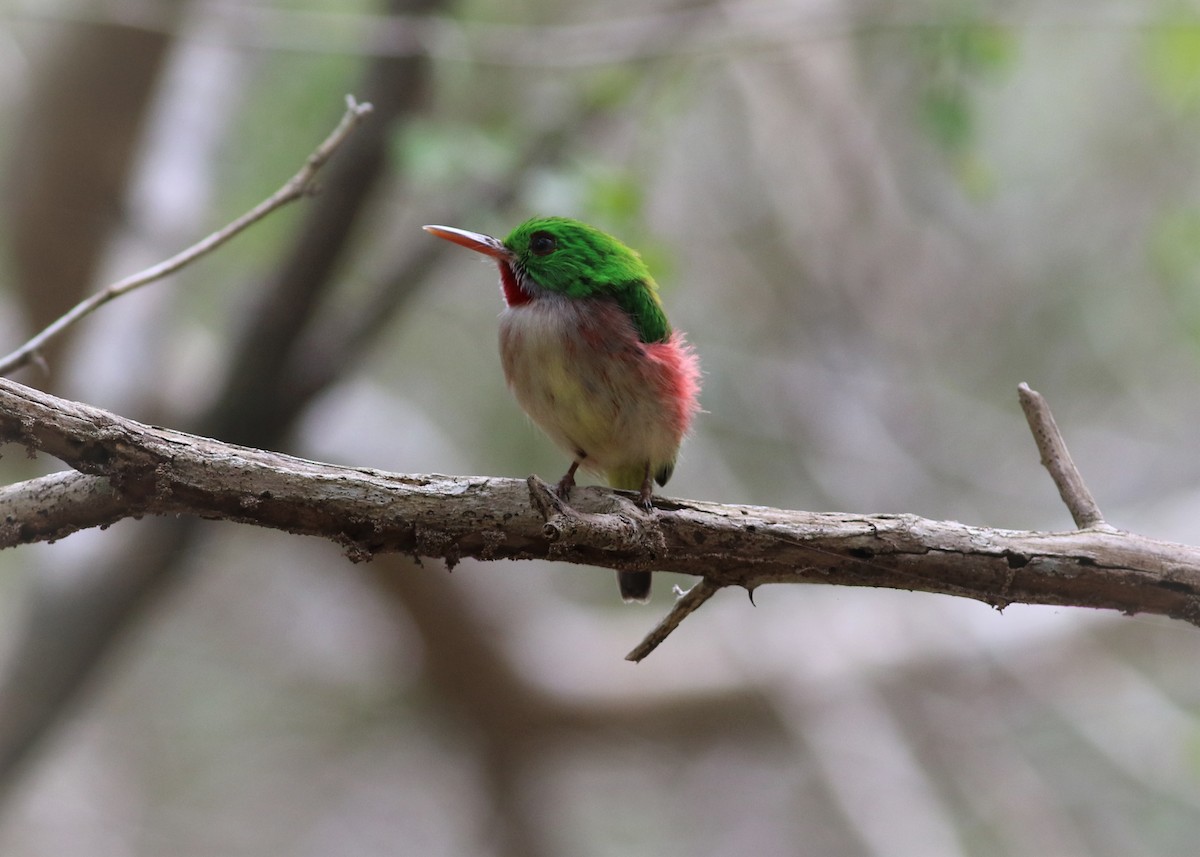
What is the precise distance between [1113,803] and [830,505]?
4078 mm

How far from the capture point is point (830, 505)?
25.0 ft

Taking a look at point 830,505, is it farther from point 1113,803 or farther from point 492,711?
point 1113,803

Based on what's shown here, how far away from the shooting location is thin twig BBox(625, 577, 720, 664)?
2182 millimetres

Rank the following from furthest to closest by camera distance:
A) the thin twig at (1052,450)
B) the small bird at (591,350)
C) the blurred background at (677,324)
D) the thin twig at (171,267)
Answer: the blurred background at (677,324) < the small bird at (591,350) < the thin twig at (1052,450) < the thin twig at (171,267)

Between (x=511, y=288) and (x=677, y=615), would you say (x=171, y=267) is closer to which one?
(x=511, y=288)

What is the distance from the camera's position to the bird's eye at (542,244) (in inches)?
125

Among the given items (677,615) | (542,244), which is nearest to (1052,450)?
(677,615)

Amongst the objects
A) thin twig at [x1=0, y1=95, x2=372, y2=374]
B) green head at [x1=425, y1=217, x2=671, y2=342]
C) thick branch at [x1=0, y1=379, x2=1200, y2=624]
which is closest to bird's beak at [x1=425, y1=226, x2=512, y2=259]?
green head at [x1=425, y1=217, x2=671, y2=342]

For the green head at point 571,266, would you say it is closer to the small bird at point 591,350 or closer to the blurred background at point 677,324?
the small bird at point 591,350

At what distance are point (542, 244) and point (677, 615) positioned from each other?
1397mm

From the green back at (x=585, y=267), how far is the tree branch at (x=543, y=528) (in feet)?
2.50

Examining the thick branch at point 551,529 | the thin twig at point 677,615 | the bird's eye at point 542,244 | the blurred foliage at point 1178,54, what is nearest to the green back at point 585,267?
the bird's eye at point 542,244

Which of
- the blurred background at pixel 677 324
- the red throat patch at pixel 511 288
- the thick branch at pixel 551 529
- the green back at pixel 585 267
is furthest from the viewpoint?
the blurred background at pixel 677 324

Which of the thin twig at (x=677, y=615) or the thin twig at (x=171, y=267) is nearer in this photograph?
the thin twig at (x=677, y=615)
